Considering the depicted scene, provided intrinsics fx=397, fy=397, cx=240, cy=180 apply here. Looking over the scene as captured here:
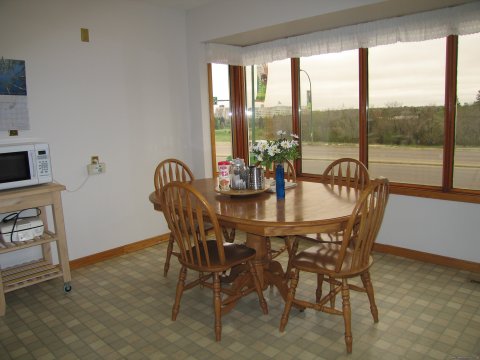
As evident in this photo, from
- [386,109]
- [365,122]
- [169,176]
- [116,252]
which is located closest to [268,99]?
[365,122]

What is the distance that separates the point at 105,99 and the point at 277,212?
214 cm

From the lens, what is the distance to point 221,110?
14.9 ft

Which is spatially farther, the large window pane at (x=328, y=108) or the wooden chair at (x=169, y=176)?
the large window pane at (x=328, y=108)

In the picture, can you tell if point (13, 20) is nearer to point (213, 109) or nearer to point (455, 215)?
point (213, 109)

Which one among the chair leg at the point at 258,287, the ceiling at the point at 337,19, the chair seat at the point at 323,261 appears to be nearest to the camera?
the chair seat at the point at 323,261

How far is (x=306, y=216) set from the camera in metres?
2.17

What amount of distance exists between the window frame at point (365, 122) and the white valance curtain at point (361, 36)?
0.59 ft

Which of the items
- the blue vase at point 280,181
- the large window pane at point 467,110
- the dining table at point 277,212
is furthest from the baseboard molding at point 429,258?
the blue vase at point 280,181

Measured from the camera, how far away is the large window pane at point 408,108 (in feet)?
11.2

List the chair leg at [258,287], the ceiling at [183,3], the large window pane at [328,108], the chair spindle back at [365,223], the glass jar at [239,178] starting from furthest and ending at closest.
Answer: the large window pane at [328,108], the ceiling at [183,3], the glass jar at [239,178], the chair leg at [258,287], the chair spindle back at [365,223]

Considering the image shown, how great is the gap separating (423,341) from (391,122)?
2108 mm

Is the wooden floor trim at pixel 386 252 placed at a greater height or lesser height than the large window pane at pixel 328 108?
lesser

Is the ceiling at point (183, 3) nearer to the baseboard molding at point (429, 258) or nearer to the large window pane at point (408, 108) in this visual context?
the large window pane at point (408, 108)

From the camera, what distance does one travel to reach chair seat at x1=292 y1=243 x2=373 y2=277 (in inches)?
84.8
